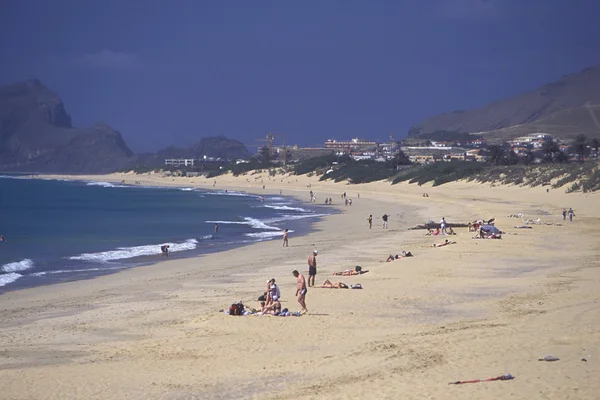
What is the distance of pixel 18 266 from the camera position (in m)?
27.0

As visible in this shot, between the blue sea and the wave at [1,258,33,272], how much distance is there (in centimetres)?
3

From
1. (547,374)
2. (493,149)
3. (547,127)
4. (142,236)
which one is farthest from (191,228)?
(547,127)

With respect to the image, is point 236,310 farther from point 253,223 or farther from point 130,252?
point 253,223

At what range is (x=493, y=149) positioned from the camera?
272 feet

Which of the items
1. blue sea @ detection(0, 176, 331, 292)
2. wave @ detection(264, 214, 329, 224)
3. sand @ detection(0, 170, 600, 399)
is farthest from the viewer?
wave @ detection(264, 214, 329, 224)

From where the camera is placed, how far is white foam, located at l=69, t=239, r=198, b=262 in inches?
1153

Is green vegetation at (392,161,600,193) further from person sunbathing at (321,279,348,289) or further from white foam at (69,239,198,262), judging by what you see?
person sunbathing at (321,279,348,289)

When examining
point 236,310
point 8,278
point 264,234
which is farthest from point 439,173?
point 236,310

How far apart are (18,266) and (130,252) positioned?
5287 mm

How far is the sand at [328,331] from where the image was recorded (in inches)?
388

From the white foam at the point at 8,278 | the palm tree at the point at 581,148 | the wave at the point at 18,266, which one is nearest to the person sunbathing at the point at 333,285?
the white foam at the point at 8,278

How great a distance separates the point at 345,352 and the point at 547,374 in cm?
318

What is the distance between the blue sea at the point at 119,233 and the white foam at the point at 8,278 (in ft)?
0.10

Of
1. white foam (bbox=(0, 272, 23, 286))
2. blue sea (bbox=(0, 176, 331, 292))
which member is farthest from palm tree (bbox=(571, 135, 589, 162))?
white foam (bbox=(0, 272, 23, 286))
